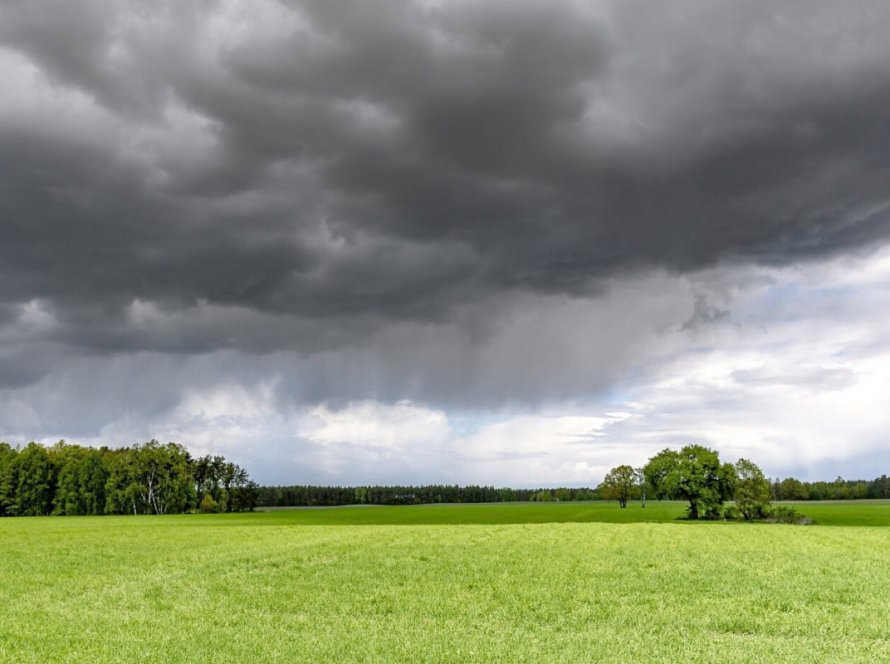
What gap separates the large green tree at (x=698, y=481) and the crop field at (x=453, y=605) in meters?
61.6

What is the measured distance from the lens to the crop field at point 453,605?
17359 mm

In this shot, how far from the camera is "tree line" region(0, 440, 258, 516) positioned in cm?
16138

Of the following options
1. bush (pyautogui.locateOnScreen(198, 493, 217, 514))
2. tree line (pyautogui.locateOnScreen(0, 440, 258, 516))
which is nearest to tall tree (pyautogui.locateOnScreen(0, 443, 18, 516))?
tree line (pyautogui.locateOnScreen(0, 440, 258, 516))

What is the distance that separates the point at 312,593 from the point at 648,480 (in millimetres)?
90032

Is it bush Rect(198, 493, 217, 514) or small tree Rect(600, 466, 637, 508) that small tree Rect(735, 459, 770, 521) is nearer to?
small tree Rect(600, 466, 637, 508)

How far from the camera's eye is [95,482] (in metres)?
163

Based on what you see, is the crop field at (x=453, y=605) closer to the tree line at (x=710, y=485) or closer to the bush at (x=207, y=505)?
the tree line at (x=710, y=485)

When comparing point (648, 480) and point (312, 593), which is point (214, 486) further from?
point (312, 593)

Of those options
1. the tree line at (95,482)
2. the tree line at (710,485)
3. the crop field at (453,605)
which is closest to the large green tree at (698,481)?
the tree line at (710,485)

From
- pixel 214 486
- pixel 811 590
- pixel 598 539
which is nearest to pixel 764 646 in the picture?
Answer: pixel 811 590

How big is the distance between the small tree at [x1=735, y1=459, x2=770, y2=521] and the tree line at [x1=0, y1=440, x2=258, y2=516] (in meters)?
127

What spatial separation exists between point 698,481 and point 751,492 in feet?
24.9

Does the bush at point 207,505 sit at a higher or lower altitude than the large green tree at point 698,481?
lower

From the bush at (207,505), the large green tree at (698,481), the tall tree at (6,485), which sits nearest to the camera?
the large green tree at (698,481)
